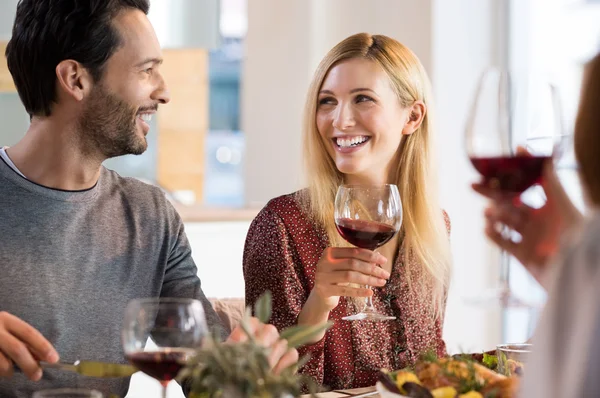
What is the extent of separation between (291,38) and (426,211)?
244cm

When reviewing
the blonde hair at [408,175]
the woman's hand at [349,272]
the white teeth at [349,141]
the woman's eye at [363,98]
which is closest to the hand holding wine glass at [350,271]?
the woman's hand at [349,272]

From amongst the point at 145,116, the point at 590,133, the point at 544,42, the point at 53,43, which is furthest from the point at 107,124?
the point at 544,42

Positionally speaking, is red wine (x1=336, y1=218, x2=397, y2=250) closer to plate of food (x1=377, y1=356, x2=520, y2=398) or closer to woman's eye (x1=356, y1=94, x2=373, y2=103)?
plate of food (x1=377, y1=356, x2=520, y2=398)

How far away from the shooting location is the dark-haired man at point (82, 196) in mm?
1961

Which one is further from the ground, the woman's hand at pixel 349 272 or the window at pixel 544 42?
the window at pixel 544 42

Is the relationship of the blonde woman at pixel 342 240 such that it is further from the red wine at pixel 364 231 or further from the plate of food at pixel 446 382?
the plate of food at pixel 446 382

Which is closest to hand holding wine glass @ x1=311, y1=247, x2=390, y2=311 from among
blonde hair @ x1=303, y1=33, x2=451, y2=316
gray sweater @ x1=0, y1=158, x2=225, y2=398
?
gray sweater @ x1=0, y1=158, x2=225, y2=398

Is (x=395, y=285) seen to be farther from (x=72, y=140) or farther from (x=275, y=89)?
(x=275, y=89)

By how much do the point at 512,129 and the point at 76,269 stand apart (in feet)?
3.84

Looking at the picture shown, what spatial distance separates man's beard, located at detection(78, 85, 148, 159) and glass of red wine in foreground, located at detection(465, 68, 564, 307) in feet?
3.70

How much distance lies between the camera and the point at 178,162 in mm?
6117

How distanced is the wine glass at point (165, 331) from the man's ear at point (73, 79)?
3.48 feet

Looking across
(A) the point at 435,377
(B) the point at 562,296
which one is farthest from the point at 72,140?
(B) the point at 562,296

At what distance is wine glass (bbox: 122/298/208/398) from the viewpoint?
117 centimetres
